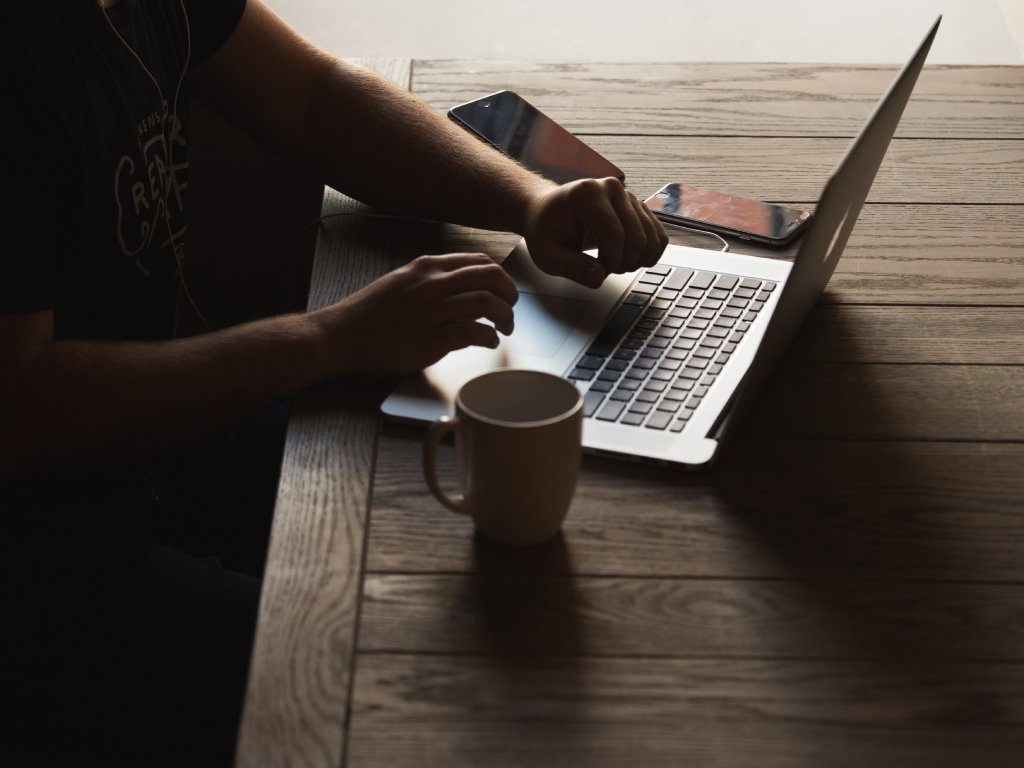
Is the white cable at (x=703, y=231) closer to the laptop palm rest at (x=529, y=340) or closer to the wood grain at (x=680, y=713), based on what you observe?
the laptop palm rest at (x=529, y=340)

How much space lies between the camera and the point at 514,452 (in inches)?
27.1

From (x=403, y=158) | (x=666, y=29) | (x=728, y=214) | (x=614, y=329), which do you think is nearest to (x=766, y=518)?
(x=614, y=329)

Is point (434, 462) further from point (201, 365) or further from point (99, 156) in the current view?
point (99, 156)

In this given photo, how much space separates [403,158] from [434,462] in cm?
54

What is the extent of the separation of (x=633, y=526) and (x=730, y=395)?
165mm

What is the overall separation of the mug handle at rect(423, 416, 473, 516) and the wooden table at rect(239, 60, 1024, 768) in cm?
2

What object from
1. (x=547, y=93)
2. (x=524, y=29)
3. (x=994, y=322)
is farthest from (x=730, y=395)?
(x=524, y=29)

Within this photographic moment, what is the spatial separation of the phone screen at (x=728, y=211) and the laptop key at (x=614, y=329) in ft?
0.63

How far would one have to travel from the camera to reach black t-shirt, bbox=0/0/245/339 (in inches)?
33.6

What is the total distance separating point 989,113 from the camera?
137cm

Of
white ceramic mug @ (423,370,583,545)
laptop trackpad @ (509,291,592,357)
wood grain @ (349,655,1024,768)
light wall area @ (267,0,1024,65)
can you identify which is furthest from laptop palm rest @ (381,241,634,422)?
light wall area @ (267,0,1024,65)

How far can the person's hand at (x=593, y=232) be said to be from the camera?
1018 mm

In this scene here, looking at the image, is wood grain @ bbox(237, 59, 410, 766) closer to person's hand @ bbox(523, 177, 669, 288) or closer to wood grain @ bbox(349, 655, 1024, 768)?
wood grain @ bbox(349, 655, 1024, 768)

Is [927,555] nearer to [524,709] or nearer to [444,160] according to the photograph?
[524,709]
